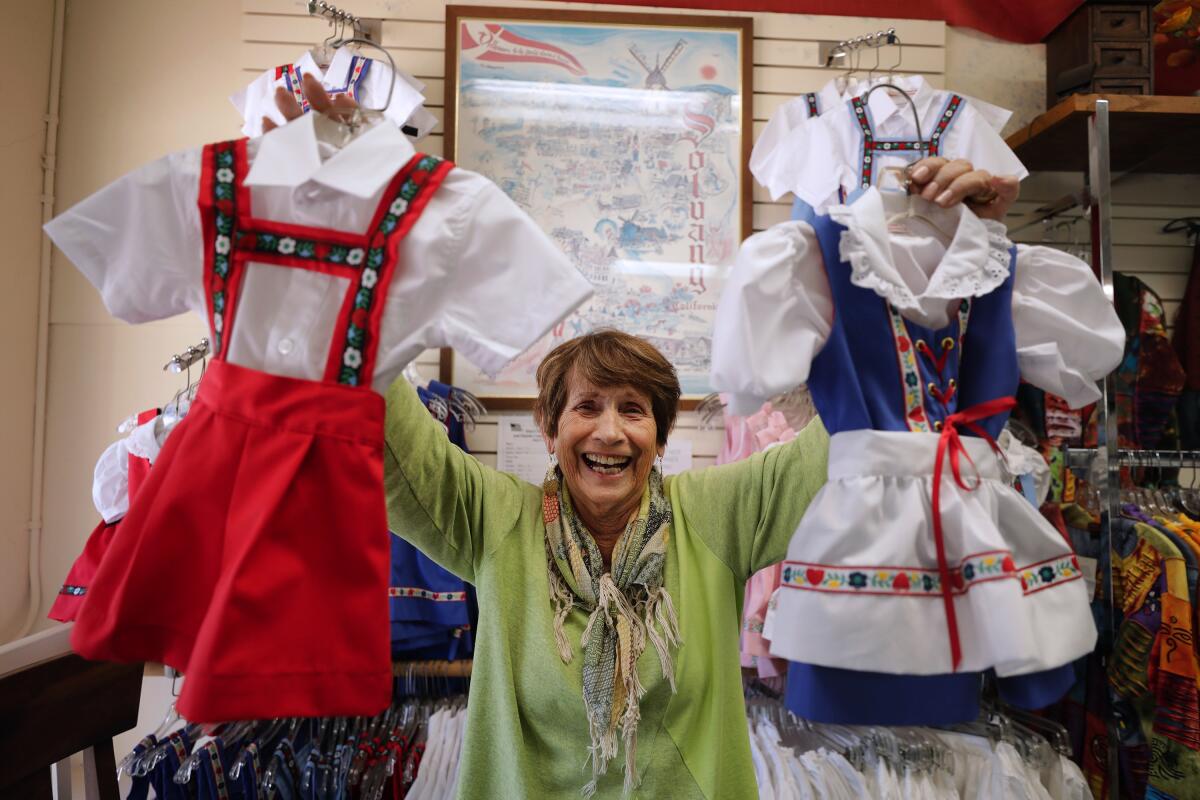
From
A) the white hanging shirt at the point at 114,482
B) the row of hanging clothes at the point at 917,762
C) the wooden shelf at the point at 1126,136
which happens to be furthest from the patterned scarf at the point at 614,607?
the wooden shelf at the point at 1126,136

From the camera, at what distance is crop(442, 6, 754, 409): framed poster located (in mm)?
2885

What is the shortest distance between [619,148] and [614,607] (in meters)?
1.98

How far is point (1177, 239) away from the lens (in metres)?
3.14

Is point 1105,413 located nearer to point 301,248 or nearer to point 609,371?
point 609,371

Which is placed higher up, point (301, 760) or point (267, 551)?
point (267, 551)

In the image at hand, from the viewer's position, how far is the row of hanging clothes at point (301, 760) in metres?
1.95

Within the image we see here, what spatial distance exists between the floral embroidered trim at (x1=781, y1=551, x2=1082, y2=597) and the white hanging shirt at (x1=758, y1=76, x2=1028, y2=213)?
149 cm

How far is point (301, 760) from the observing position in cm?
205

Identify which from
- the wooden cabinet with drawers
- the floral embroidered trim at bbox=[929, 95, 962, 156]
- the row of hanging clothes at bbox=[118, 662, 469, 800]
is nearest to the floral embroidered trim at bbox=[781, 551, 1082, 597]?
the row of hanging clothes at bbox=[118, 662, 469, 800]

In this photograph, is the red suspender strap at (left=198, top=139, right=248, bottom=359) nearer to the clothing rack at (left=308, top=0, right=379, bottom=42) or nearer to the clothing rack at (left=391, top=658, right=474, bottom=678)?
the clothing rack at (left=391, top=658, right=474, bottom=678)

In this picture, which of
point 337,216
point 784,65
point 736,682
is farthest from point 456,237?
point 784,65

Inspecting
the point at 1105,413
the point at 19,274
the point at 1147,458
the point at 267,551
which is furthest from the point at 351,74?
the point at 1147,458

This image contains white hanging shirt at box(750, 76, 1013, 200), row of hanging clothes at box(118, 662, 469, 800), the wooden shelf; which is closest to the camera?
row of hanging clothes at box(118, 662, 469, 800)

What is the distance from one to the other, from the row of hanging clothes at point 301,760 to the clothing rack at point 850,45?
250 centimetres
